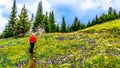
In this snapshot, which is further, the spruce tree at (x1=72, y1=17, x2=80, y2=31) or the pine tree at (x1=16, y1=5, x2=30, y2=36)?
the spruce tree at (x1=72, y1=17, x2=80, y2=31)

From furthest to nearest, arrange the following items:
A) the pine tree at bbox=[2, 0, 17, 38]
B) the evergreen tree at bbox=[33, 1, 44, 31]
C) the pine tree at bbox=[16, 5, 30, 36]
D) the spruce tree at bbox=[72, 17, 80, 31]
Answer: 1. the spruce tree at bbox=[72, 17, 80, 31]
2. the evergreen tree at bbox=[33, 1, 44, 31]
3. the pine tree at bbox=[2, 0, 17, 38]
4. the pine tree at bbox=[16, 5, 30, 36]

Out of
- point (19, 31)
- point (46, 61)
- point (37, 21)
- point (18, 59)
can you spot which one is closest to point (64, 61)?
point (46, 61)

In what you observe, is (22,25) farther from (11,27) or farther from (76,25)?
(76,25)

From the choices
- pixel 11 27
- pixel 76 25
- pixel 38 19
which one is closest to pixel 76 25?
pixel 76 25

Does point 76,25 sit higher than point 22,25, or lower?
higher

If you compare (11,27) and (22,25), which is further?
(11,27)

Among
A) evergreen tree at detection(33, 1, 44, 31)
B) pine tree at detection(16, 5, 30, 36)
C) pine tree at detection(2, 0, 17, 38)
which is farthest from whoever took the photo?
evergreen tree at detection(33, 1, 44, 31)

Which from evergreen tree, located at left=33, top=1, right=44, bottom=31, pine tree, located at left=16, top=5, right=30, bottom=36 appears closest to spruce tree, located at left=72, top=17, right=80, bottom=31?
evergreen tree, located at left=33, top=1, right=44, bottom=31

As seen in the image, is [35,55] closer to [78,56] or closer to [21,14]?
[78,56]

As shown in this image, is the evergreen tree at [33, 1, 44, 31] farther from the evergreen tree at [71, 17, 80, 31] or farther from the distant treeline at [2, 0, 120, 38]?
the evergreen tree at [71, 17, 80, 31]

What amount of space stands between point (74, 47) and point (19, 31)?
191 feet

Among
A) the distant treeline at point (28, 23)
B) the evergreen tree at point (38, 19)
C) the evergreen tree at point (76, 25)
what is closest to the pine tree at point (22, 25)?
the distant treeline at point (28, 23)

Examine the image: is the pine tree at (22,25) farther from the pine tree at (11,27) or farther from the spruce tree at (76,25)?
the spruce tree at (76,25)

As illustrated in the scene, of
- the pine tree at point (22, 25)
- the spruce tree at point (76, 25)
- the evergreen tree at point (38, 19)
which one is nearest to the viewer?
the pine tree at point (22, 25)
